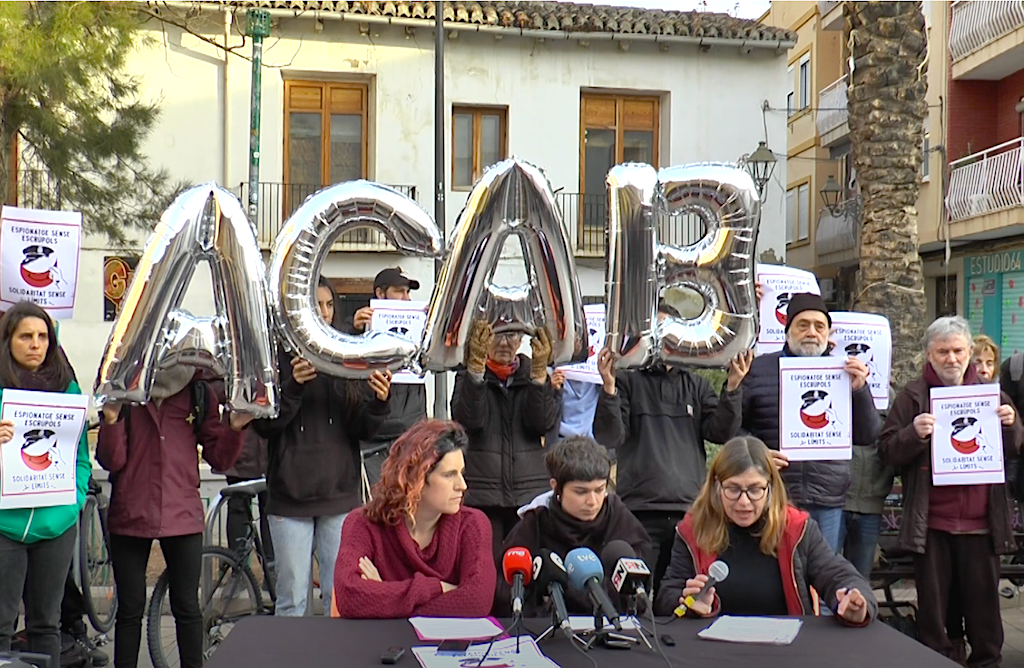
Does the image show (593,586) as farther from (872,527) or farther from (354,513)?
(872,527)

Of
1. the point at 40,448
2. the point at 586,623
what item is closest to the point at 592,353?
the point at 586,623

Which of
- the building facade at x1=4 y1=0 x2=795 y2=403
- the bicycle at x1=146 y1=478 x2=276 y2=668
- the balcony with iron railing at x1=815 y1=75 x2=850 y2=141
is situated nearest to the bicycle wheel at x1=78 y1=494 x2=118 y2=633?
the bicycle at x1=146 y1=478 x2=276 y2=668

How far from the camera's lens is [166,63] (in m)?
17.1

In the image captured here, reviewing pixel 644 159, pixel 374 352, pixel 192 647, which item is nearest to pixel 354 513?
pixel 374 352

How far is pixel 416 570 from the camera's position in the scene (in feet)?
12.7

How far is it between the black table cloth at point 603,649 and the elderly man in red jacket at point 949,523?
6.74 ft

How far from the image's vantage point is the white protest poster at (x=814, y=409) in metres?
4.75

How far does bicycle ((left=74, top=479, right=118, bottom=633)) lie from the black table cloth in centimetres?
266

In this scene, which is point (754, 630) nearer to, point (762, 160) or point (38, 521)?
point (38, 521)

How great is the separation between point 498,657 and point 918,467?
3047 mm

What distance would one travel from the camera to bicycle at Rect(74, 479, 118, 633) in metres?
5.77

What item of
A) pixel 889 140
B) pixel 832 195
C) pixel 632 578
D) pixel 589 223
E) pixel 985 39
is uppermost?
pixel 985 39

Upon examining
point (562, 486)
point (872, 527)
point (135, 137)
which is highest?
point (135, 137)

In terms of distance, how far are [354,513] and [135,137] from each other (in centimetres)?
622
